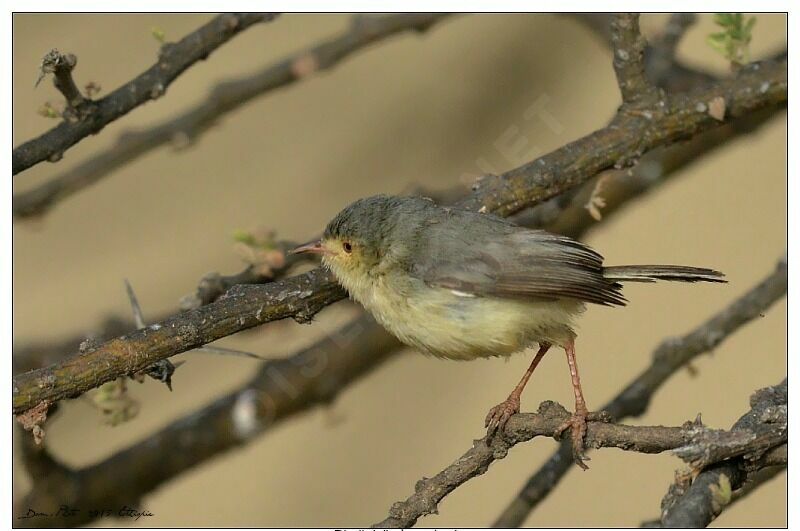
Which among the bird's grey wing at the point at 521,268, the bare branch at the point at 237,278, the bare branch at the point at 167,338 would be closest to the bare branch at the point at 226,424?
the bare branch at the point at 237,278

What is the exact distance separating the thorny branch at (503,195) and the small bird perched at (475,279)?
186mm

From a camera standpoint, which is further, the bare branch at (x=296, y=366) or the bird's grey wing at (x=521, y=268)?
A: the bare branch at (x=296, y=366)

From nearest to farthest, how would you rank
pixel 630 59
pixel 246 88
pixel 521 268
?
pixel 521 268 → pixel 630 59 → pixel 246 88

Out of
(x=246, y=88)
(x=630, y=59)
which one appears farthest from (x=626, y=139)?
(x=246, y=88)

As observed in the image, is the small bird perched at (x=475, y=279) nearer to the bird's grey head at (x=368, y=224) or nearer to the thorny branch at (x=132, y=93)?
the bird's grey head at (x=368, y=224)

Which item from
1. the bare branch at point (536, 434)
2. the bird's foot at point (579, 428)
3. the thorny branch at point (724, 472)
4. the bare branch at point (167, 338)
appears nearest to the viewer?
the thorny branch at point (724, 472)

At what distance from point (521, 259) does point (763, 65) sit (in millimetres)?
1428

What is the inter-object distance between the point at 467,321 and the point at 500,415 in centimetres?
28

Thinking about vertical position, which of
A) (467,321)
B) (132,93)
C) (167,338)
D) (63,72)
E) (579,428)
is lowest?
(579,428)

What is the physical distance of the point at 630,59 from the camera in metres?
3.23

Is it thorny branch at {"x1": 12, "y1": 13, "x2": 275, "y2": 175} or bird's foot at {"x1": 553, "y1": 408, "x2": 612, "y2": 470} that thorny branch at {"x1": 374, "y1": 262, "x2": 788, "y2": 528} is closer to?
bird's foot at {"x1": 553, "y1": 408, "x2": 612, "y2": 470}

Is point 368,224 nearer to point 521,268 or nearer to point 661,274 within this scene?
point 521,268

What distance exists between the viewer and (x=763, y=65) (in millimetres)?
3381

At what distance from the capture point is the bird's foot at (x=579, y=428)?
236 centimetres
